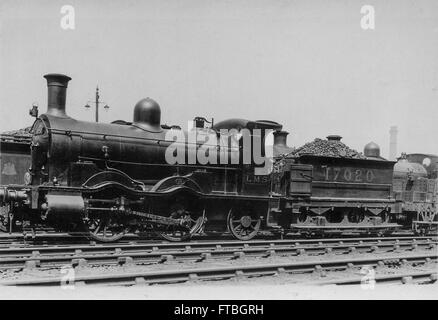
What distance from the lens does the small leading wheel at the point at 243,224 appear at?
1209 centimetres

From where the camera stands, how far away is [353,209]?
1498 cm

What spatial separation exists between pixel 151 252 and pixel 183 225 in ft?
7.28

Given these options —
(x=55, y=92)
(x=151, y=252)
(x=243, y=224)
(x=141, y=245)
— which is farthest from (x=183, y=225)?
(x=55, y=92)

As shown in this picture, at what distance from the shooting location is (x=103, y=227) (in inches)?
415

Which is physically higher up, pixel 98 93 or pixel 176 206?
→ pixel 98 93

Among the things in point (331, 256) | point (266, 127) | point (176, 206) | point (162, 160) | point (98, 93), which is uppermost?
point (98, 93)

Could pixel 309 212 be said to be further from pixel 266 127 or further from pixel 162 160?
pixel 162 160

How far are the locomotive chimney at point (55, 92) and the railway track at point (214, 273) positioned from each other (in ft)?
16.9

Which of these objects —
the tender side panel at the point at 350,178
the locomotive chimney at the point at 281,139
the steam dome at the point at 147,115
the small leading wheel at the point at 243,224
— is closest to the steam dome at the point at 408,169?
the tender side panel at the point at 350,178

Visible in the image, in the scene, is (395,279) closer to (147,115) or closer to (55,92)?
(147,115)

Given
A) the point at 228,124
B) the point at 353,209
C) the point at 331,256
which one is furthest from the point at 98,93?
the point at 331,256
